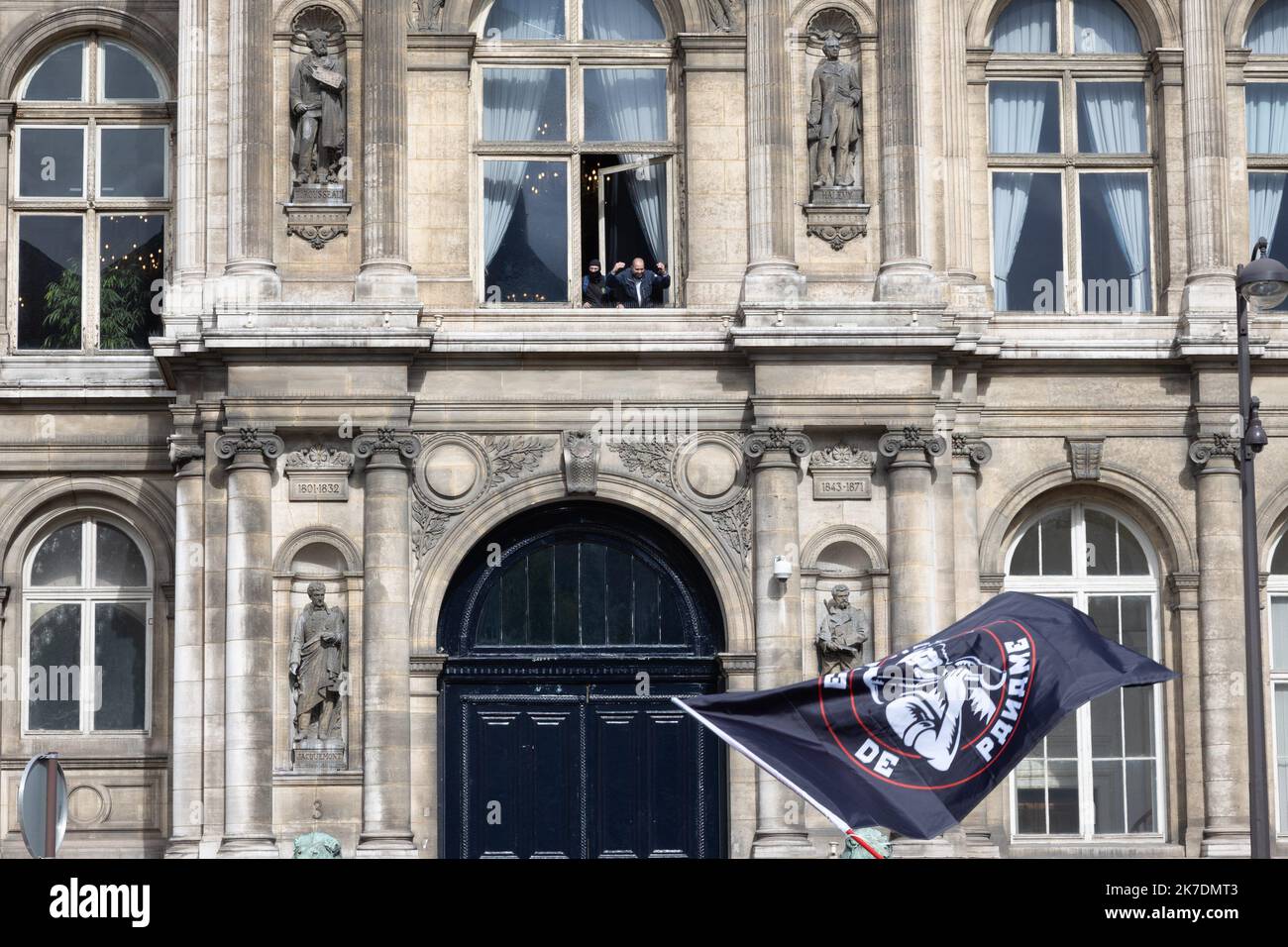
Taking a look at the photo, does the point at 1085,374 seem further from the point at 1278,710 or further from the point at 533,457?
the point at 533,457

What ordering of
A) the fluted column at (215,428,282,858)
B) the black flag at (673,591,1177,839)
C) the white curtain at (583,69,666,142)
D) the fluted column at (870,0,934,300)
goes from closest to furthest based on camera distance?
the black flag at (673,591,1177,839)
the fluted column at (215,428,282,858)
the fluted column at (870,0,934,300)
the white curtain at (583,69,666,142)

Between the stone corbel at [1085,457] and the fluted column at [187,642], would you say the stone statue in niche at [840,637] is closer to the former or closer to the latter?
the stone corbel at [1085,457]

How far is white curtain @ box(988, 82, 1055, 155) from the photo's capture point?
22984mm

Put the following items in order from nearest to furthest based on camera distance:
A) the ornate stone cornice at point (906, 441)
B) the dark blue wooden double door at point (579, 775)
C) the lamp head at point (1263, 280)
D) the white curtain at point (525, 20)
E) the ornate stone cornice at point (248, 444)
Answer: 1. the lamp head at point (1263, 280)
2. the ornate stone cornice at point (248, 444)
3. the ornate stone cornice at point (906, 441)
4. the dark blue wooden double door at point (579, 775)
5. the white curtain at point (525, 20)

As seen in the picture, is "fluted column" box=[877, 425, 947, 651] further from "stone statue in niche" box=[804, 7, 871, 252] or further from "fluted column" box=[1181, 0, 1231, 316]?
"fluted column" box=[1181, 0, 1231, 316]

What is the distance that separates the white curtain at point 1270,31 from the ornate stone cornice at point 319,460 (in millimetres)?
11259

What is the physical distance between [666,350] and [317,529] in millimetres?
4028

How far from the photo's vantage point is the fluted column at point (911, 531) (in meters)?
20.7

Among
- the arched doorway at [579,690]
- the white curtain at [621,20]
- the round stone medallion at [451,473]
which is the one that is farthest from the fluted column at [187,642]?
the white curtain at [621,20]

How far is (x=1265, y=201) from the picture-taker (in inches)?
917

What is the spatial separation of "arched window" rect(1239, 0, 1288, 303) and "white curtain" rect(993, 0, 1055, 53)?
2306 millimetres

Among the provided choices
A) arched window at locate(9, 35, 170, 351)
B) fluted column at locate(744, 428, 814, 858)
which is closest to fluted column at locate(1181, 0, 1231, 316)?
fluted column at locate(744, 428, 814, 858)
